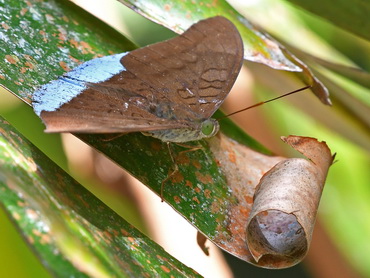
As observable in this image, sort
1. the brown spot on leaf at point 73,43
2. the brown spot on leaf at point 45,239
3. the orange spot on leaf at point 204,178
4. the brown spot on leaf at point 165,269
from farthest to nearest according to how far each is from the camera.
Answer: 1. the brown spot on leaf at point 73,43
2. the orange spot on leaf at point 204,178
3. the brown spot on leaf at point 165,269
4. the brown spot on leaf at point 45,239

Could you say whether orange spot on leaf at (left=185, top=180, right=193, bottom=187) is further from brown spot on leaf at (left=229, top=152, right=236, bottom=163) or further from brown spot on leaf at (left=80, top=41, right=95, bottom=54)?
brown spot on leaf at (left=80, top=41, right=95, bottom=54)

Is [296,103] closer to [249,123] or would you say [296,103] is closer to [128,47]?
[249,123]

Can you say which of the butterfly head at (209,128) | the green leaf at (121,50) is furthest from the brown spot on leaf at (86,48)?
the butterfly head at (209,128)

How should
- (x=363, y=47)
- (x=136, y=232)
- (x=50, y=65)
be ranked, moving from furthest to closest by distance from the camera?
(x=363, y=47) → (x=50, y=65) → (x=136, y=232)

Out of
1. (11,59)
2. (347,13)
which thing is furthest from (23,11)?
(347,13)

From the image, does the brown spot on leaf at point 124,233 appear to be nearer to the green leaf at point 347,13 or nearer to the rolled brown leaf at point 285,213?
the rolled brown leaf at point 285,213

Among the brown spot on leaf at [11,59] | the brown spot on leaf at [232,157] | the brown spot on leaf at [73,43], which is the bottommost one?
the brown spot on leaf at [232,157]

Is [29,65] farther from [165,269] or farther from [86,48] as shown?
[165,269]

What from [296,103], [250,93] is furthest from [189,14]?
[250,93]
